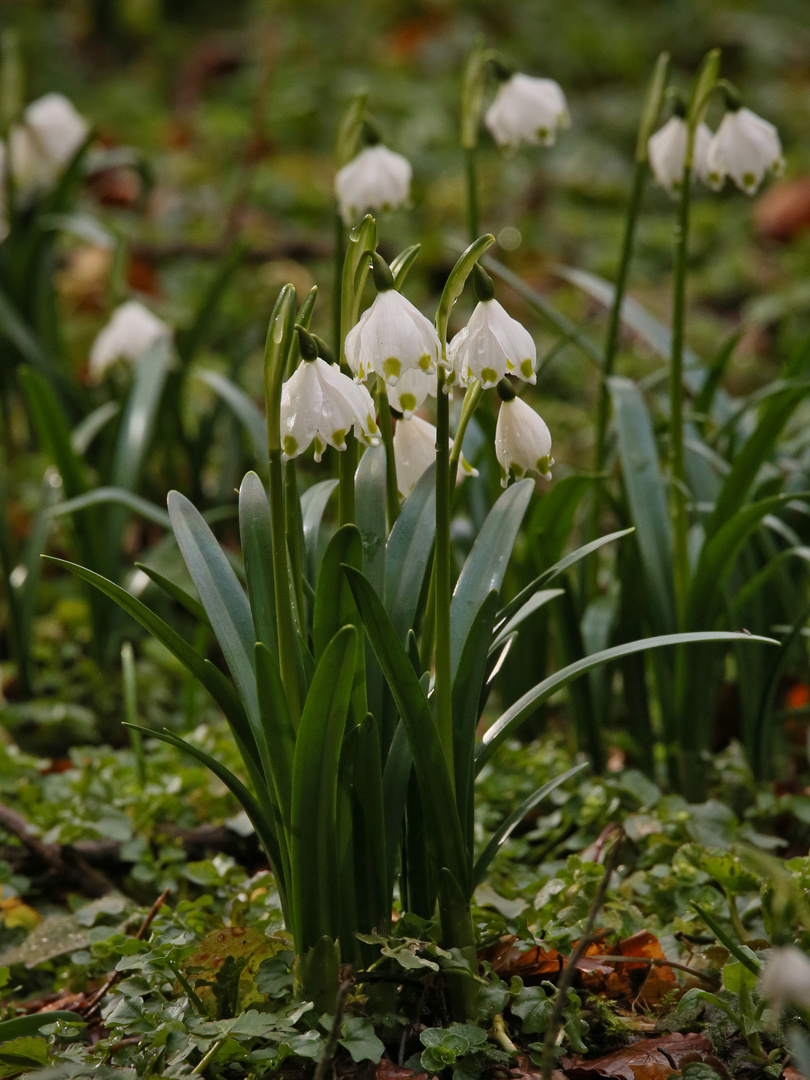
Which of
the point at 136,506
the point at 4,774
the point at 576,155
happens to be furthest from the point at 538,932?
the point at 576,155

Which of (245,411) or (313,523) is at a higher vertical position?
(245,411)

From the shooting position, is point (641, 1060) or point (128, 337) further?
point (128, 337)

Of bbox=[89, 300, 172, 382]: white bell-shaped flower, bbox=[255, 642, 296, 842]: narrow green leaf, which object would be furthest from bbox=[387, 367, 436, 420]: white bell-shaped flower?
bbox=[89, 300, 172, 382]: white bell-shaped flower

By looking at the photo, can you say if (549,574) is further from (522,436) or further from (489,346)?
(489,346)

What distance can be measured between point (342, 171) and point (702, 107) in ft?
2.31

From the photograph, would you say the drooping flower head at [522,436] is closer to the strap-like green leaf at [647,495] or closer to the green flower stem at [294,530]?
the green flower stem at [294,530]

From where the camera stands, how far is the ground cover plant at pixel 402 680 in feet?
4.07

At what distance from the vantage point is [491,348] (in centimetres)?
117

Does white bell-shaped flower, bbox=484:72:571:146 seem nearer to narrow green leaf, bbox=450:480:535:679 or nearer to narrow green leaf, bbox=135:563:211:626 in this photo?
narrow green leaf, bbox=450:480:535:679

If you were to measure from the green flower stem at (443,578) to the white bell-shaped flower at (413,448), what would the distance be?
6.8 inches

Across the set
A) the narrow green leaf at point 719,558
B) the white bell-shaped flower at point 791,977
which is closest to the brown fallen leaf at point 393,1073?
the white bell-shaped flower at point 791,977

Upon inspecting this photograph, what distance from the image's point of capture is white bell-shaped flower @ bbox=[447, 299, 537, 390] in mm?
1170

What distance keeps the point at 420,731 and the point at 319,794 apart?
0.45 feet

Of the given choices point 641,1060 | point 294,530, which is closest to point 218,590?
point 294,530
